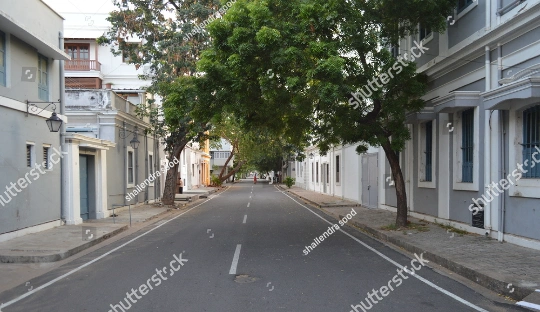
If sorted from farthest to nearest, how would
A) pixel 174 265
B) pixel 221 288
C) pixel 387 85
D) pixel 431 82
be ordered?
pixel 431 82, pixel 387 85, pixel 174 265, pixel 221 288

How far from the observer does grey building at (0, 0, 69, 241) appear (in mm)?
11773

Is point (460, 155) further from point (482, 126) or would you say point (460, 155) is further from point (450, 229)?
point (450, 229)

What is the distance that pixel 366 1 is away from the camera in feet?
41.3

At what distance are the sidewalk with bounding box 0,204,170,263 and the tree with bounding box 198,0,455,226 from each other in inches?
209

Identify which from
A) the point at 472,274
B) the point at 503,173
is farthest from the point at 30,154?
the point at 503,173

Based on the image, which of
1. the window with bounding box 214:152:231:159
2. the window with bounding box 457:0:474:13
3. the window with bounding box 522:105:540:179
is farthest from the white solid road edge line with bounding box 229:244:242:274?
the window with bounding box 214:152:231:159

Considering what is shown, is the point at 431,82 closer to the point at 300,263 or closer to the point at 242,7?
the point at 242,7

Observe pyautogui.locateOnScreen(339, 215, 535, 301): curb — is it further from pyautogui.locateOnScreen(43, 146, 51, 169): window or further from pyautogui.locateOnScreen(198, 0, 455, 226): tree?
pyautogui.locateOnScreen(43, 146, 51, 169): window

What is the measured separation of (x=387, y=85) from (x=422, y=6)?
2.19m

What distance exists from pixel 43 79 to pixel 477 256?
13.5 m

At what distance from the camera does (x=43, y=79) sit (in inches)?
562

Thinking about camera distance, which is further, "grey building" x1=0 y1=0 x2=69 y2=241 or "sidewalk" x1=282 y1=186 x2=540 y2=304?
"grey building" x1=0 y1=0 x2=69 y2=241

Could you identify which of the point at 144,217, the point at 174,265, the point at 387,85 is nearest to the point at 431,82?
the point at 387,85

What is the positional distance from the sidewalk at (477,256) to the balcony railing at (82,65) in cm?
2409
